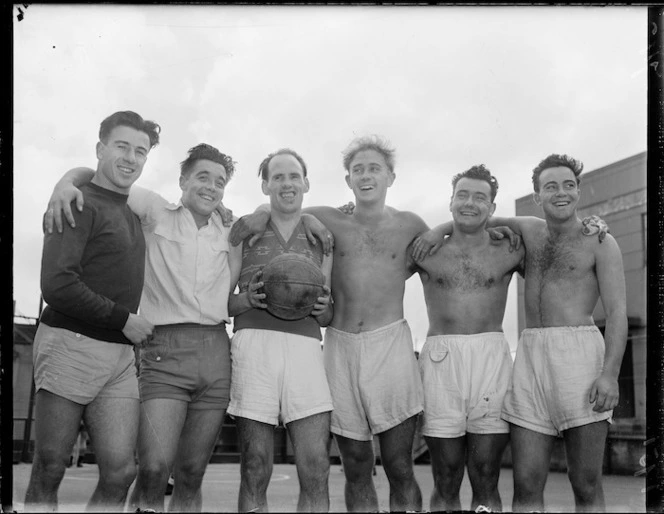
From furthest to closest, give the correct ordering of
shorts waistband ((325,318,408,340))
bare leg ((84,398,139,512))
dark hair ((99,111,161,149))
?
shorts waistband ((325,318,408,340))
dark hair ((99,111,161,149))
bare leg ((84,398,139,512))

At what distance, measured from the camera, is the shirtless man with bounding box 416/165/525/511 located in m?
5.64

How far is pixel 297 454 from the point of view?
521cm

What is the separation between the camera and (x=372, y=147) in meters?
6.07

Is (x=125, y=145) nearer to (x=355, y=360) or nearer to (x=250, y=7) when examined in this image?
(x=250, y=7)

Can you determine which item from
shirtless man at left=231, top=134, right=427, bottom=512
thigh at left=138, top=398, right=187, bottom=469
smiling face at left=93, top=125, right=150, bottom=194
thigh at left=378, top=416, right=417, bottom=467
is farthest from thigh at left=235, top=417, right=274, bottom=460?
smiling face at left=93, top=125, right=150, bottom=194

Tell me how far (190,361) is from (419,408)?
1667 mm

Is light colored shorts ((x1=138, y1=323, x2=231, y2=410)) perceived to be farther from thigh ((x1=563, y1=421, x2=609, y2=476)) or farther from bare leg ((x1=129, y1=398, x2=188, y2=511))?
thigh ((x1=563, y1=421, x2=609, y2=476))

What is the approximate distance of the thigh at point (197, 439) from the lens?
521 centimetres

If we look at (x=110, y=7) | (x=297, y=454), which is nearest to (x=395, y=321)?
(x=297, y=454)

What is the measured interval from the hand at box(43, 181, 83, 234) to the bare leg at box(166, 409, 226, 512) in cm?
152

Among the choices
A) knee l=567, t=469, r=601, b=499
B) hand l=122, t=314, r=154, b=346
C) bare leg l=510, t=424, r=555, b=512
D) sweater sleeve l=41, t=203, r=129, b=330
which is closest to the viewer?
sweater sleeve l=41, t=203, r=129, b=330

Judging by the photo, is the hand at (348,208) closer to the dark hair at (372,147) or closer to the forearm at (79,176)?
the dark hair at (372,147)

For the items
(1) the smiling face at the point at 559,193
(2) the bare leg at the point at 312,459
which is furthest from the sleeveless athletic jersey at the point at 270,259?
(1) the smiling face at the point at 559,193

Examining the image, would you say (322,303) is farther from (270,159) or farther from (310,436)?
(270,159)
